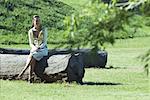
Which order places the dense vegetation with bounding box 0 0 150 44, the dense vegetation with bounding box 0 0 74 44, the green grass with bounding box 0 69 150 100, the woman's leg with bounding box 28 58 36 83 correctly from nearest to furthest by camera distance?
the green grass with bounding box 0 69 150 100 < the woman's leg with bounding box 28 58 36 83 < the dense vegetation with bounding box 0 0 150 44 < the dense vegetation with bounding box 0 0 74 44

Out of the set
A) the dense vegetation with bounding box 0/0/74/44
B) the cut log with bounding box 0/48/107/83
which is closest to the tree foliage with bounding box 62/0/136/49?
the cut log with bounding box 0/48/107/83

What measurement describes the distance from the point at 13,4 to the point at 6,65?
28.4 meters

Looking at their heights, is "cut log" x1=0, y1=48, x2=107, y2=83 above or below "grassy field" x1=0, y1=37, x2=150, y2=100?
above

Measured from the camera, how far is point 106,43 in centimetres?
308

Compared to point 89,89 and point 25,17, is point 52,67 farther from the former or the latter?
point 25,17

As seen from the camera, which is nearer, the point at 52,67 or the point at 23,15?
the point at 52,67

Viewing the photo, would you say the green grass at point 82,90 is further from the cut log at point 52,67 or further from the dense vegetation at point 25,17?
the dense vegetation at point 25,17

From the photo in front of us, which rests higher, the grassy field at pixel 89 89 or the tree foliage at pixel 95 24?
the tree foliage at pixel 95 24

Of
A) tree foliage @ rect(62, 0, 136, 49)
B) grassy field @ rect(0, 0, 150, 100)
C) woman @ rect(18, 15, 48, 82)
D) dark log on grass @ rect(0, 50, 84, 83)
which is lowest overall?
grassy field @ rect(0, 0, 150, 100)

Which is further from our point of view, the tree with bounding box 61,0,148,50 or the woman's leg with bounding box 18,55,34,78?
the woman's leg with bounding box 18,55,34,78

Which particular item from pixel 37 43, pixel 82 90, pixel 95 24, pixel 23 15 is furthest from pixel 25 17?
pixel 95 24

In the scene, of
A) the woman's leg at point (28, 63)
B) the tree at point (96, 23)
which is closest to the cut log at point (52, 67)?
the woman's leg at point (28, 63)

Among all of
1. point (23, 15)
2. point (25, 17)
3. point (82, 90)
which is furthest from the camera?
point (23, 15)

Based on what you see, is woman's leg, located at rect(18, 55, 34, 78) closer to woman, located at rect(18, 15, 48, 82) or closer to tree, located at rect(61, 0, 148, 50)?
woman, located at rect(18, 15, 48, 82)
